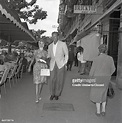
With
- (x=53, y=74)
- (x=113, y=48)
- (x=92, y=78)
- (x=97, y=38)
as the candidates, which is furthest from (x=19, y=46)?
(x=92, y=78)

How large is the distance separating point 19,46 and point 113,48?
15.0 m

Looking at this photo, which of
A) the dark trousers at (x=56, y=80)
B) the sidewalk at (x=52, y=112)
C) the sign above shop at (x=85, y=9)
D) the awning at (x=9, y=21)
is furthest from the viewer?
the sign above shop at (x=85, y=9)

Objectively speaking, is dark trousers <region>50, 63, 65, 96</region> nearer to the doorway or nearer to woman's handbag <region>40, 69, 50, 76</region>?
woman's handbag <region>40, 69, 50, 76</region>

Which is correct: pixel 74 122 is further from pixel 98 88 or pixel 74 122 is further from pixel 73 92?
pixel 73 92

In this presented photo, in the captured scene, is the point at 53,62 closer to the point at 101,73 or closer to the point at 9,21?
the point at 101,73

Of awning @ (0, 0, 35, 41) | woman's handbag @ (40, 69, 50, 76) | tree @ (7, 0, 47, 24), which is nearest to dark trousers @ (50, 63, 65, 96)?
woman's handbag @ (40, 69, 50, 76)

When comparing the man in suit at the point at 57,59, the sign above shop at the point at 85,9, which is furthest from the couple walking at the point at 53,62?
the sign above shop at the point at 85,9

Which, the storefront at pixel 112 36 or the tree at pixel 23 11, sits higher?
the tree at pixel 23 11

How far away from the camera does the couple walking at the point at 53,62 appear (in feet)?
22.7

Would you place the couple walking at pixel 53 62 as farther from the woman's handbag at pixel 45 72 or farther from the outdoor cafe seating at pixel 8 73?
the outdoor cafe seating at pixel 8 73

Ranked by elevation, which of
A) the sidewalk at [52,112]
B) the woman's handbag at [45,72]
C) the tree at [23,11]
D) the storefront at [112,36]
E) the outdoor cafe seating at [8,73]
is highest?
the tree at [23,11]

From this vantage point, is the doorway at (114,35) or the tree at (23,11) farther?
the doorway at (114,35)

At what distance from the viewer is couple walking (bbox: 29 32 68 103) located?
693cm

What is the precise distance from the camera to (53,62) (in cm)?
718
